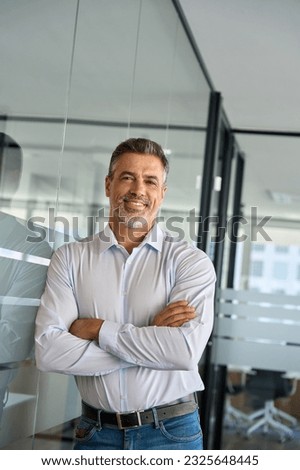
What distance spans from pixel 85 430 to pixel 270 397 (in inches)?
174

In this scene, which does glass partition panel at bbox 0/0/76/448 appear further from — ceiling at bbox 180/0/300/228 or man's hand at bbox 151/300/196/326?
ceiling at bbox 180/0/300/228

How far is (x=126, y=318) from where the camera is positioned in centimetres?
235

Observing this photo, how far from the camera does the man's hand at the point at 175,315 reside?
2.26m

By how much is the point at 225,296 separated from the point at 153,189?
14.3 feet

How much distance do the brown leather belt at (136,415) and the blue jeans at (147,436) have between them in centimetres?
1

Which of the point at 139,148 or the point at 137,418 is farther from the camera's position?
the point at 139,148

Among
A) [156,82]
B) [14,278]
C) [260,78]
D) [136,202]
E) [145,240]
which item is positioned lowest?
[14,278]

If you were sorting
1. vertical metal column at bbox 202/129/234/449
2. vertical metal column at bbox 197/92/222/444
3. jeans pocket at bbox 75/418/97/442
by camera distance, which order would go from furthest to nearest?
vertical metal column at bbox 202/129/234/449 < vertical metal column at bbox 197/92/222/444 < jeans pocket at bbox 75/418/97/442

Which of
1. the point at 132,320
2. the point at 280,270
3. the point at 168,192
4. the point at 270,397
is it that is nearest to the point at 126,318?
the point at 132,320

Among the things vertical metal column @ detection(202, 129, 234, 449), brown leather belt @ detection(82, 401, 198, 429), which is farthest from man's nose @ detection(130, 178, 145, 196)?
vertical metal column @ detection(202, 129, 234, 449)

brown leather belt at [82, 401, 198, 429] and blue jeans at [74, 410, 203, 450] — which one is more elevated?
brown leather belt at [82, 401, 198, 429]

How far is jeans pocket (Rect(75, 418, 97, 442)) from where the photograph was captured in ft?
7.50

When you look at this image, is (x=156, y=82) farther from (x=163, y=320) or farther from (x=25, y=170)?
(x=163, y=320)

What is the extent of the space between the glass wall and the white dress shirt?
140 mm
